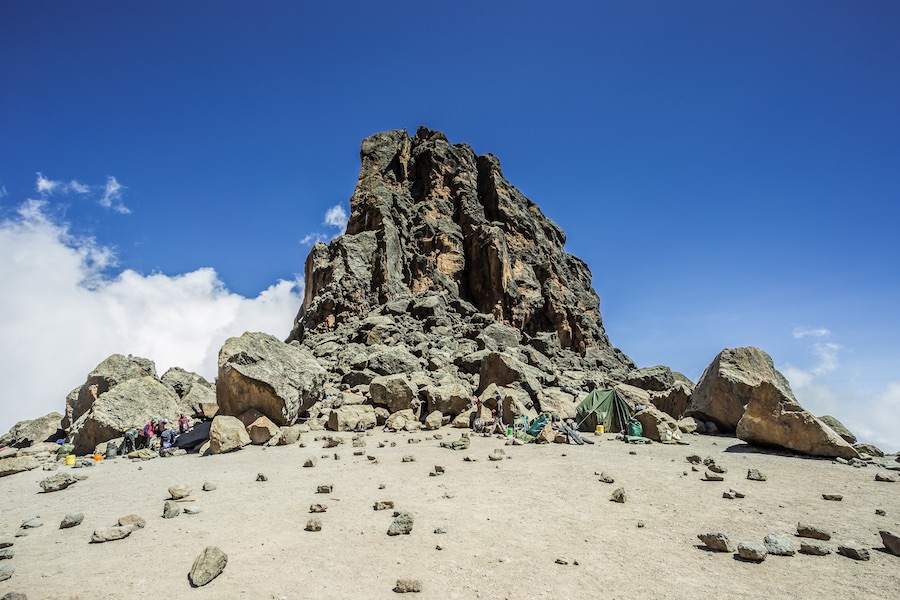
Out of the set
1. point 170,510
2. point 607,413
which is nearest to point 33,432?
point 170,510

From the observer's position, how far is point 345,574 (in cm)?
536

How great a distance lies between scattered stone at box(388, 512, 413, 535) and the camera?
6.67 m

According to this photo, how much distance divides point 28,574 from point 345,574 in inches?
155

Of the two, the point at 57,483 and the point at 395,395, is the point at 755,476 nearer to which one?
the point at 395,395

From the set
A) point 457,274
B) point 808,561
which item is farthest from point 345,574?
point 457,274

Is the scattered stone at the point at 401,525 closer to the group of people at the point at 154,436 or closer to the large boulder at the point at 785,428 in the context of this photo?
the large boulder at the point at 785,428

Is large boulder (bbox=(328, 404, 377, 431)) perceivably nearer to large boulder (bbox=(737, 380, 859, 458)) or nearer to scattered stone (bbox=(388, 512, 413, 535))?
scattered stone (bbox=(388, 512, 413, 535))

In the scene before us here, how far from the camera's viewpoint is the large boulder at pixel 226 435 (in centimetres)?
1493

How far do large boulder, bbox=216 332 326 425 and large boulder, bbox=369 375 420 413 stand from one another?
12.1 ft

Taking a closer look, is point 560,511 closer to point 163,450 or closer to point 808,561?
point 808,561

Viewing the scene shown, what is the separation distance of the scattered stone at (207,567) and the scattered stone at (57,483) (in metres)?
8.16

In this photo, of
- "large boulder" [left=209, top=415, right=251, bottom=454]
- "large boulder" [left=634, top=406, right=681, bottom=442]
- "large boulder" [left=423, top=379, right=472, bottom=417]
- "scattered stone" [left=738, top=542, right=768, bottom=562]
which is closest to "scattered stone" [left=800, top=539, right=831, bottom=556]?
"scattered stone" [left=738, top=542, right=768, bottom=562]

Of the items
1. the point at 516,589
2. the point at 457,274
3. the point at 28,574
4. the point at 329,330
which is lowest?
the point at 28,574

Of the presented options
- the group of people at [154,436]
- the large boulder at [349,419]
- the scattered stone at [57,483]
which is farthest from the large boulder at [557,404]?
the scattered stone at [57,483]
